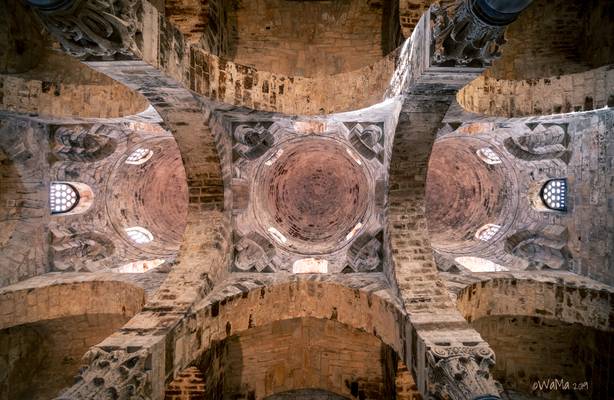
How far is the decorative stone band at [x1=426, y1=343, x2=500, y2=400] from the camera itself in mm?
4203

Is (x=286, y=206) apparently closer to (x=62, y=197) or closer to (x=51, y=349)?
(x=62, y=197)

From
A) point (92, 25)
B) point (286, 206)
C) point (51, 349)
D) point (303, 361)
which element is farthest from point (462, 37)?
point (51, 349)

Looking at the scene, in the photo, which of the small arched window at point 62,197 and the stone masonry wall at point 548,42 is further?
the stone masonry wall at point 548,42

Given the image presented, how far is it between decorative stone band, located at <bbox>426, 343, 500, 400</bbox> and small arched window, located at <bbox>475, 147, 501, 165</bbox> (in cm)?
576

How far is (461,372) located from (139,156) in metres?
9.02

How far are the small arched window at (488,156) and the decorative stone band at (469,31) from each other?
5.37 meters

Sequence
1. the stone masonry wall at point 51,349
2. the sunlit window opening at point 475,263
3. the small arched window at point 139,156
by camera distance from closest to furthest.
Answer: the sunlit window opening at point 475,263 < the stone masonry wall at point 51,349 < the small arched window at point 139,156

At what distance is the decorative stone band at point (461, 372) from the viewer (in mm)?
4203

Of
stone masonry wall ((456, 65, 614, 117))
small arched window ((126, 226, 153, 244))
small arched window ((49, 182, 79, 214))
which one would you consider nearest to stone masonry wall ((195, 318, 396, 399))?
small arched window ((126, 226, 153, 244))

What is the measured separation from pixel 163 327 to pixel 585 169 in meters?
8.51

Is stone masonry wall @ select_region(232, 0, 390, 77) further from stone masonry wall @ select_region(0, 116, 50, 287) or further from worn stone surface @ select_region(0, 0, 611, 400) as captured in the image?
stone masonry wall @ select_region(0, 116, 50, 287)

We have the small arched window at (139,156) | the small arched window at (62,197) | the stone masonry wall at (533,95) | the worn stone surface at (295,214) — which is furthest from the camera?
the small arched window at (139,156)

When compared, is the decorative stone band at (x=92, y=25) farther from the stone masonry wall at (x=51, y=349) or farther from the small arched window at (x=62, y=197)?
the stone masonry wall at (x=51, y=349)

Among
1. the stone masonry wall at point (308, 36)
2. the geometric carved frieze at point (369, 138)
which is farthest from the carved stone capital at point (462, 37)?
the stone masonry wall at point (308, 36)
